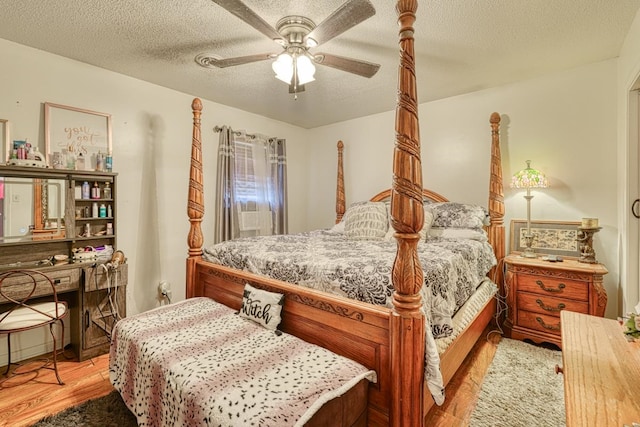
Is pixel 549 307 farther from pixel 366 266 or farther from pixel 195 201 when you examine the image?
pixel 195 201

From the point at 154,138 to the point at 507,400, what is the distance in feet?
11.9

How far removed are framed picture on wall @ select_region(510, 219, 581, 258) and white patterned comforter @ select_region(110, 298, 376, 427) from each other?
236 centimetres

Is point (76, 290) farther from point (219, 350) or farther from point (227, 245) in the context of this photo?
point (219, 350)

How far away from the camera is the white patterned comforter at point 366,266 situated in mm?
1542

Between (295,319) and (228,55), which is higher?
(228,55)

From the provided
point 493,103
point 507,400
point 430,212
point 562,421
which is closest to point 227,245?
point 430,212

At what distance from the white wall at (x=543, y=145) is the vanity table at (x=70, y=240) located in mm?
3071

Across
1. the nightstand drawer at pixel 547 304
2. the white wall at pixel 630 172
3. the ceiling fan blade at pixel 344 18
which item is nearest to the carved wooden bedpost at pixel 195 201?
the ceiling fan blade at pixel 344 18

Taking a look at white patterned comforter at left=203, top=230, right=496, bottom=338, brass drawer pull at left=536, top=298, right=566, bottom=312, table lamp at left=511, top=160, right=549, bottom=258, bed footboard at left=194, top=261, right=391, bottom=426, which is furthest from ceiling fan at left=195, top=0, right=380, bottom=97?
brass drawer pull at left=536, top=298, right=566, bottom=312

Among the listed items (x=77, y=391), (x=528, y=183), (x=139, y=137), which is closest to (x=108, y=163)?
(x=139, y=137)

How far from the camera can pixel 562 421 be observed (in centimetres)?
158

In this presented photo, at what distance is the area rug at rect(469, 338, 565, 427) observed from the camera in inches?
63.6

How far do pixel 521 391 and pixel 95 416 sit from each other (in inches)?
101

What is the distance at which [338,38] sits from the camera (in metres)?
2.16
